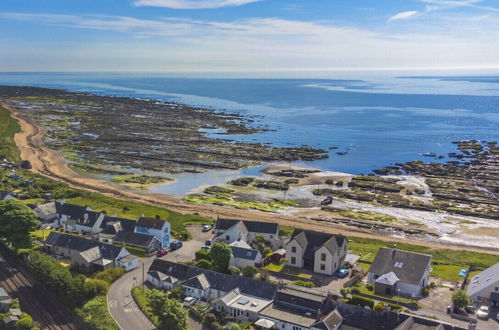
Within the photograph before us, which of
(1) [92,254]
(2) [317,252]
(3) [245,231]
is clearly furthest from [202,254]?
(2) [317,252]

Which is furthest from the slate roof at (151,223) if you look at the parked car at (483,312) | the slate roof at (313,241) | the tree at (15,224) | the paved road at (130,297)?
the parked car at (483,312)

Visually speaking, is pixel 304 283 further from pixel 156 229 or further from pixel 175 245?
pixel 156 229

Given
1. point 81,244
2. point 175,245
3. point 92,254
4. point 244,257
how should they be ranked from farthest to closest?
point 175,245, point 81,244, point 244,257, point 92,254

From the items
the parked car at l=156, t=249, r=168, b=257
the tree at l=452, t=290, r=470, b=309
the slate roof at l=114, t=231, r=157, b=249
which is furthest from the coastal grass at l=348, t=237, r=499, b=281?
the slate roof at l=114, t=231, r=157, b=249

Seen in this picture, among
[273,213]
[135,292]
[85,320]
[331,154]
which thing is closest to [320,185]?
[273,213]

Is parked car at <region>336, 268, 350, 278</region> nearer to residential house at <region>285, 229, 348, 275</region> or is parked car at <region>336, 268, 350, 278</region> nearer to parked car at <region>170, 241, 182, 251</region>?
residential house at <region>285, 229, 348, 275</region>

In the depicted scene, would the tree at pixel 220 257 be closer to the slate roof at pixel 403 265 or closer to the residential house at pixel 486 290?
the slate roof at pixel 403 265
